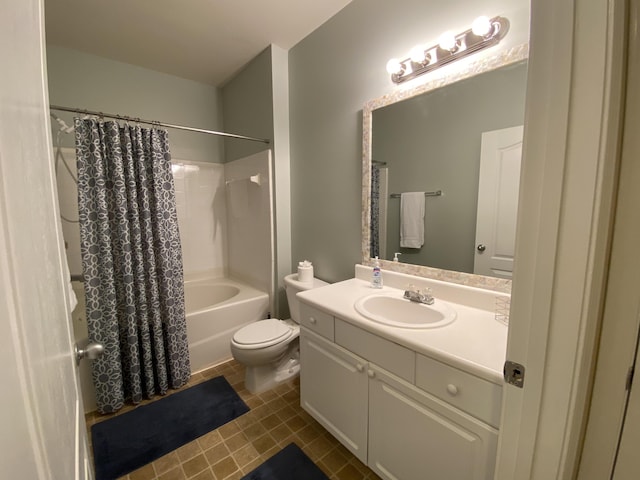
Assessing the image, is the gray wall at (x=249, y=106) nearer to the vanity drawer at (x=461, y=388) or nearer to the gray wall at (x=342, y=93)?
the gray wall at (x=342, y=93)

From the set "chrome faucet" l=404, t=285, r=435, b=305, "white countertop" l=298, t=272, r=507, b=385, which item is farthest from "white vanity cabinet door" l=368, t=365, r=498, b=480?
"chrome faucet" l=404, t=285, r=435, b=305

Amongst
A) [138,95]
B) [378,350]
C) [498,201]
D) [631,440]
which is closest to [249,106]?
[138,95]

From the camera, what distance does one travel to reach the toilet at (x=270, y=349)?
1721mm

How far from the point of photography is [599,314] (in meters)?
0.58

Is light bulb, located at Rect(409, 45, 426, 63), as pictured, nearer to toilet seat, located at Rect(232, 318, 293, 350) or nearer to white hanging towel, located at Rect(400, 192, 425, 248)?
A: white hanging towel, located at Rect(400, 192, 425, 248)

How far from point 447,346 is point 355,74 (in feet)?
5.39

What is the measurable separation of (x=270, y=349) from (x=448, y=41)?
1.93 meters

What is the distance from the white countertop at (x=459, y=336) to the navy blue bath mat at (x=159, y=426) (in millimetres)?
1011

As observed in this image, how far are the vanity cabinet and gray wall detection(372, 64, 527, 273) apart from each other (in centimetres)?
59

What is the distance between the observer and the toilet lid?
1.74 meters

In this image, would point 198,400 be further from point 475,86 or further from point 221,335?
point 475,86

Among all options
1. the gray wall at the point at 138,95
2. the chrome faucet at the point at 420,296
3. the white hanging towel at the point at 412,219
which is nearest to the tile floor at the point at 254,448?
the chrome faucet at the point at 420,296

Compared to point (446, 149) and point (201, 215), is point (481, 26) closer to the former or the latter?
point (446, 149)

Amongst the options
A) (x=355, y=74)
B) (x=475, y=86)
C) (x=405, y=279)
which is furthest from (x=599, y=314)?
(x=355, y=74)
